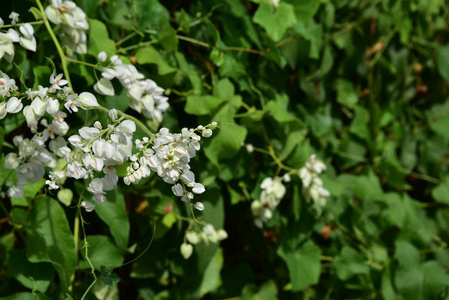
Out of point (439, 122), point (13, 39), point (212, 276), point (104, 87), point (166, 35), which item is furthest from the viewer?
point (439, 122)

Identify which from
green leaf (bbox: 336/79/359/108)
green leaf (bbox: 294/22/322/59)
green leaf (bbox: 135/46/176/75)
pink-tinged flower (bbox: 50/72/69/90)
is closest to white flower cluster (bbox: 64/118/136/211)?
pink-tinged flower (bbox: 50/72/69/90)

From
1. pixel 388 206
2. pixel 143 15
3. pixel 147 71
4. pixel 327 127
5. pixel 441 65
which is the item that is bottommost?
pixel 388 206

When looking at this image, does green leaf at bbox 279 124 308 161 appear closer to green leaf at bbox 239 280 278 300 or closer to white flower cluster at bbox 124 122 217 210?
green leaf at bbox 239 280 278 300

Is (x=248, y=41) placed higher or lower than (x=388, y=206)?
higher

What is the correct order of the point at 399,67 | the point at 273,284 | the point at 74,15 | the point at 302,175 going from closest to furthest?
the point at 74,15 < the point at 302,175 < the point at 273,284 < the point at 399,67

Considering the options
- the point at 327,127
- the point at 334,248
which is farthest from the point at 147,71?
the point at 334,248

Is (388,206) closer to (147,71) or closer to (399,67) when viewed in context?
(399,67)

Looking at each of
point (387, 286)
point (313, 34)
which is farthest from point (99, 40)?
point (387, 286)

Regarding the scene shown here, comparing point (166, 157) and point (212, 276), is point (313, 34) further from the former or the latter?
point (166, 157)
